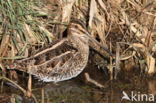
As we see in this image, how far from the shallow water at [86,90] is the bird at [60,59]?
0.16m

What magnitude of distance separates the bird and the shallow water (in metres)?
0.16

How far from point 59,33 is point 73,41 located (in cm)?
45

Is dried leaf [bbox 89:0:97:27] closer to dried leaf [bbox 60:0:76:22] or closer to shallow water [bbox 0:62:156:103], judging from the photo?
dried leaf [bbox 60:0:76:22]

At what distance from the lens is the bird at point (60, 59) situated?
4.91m

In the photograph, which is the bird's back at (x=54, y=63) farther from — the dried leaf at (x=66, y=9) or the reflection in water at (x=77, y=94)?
the dried leaf at (x=66, y=9)

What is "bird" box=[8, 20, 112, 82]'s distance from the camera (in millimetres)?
4906

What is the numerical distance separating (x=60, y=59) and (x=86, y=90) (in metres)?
0.56

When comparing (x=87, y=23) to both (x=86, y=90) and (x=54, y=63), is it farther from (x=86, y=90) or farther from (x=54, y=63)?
(x=86, y=90)

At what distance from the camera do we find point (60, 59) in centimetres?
499

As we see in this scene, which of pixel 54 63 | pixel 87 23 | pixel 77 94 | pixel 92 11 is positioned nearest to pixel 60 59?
pixel 54 63

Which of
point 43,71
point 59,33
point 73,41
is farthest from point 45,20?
point 43,71

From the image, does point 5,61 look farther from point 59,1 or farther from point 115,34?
point 115,34

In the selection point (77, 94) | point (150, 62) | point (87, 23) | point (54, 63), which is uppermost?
point (87, 23)

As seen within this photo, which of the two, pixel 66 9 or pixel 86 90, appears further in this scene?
pixel 66 9
